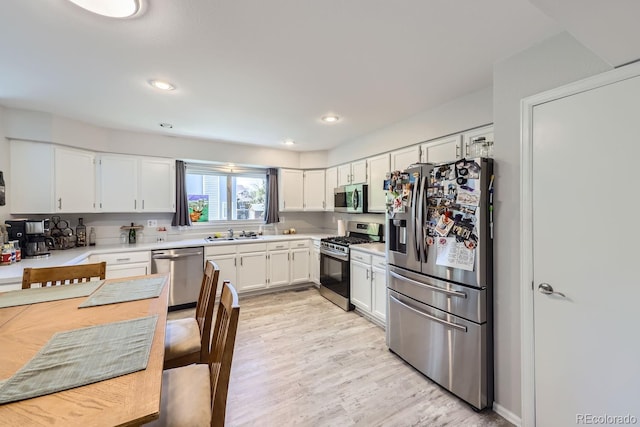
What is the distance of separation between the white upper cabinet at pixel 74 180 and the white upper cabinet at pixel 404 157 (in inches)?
152

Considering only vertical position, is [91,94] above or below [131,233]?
above

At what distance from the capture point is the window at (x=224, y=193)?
432cm

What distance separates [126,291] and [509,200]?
2590 mm

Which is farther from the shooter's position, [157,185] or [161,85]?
[157,185]

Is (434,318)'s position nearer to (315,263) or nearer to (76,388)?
(76,388)

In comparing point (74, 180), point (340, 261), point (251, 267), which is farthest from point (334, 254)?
point (74, 180)

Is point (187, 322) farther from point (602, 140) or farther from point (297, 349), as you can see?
point (602, 140)

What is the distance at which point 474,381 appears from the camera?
A: 181 cm

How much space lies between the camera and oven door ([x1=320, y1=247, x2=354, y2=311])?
352cm

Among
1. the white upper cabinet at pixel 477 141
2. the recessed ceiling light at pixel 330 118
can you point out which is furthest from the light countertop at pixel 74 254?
the white upper cabinet at pixel 477 141

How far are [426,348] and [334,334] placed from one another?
42.3 inches

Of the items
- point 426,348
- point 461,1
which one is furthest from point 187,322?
point 461,1

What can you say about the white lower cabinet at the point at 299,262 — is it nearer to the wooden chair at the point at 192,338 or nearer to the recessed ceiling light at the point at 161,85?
the wooden chair at the point at 192,338

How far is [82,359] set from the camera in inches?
37.7
